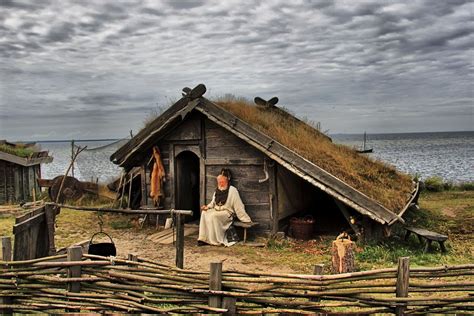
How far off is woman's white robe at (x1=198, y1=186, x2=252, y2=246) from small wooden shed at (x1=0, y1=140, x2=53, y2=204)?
9.56 meters

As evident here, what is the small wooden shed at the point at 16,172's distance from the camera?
714 inches

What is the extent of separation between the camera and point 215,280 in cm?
459

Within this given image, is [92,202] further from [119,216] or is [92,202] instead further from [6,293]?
[6,293]

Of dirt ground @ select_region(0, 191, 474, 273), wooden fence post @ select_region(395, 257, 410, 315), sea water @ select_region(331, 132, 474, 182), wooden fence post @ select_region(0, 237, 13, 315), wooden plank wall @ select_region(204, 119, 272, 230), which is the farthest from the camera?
sea water @ select_region(331, 132, 474, 182)

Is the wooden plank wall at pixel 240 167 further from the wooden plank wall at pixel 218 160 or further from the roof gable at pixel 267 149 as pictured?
the roof gable at pixel 267 149

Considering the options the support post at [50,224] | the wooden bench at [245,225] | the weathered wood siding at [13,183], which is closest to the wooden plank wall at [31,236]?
the support post at [50,224]

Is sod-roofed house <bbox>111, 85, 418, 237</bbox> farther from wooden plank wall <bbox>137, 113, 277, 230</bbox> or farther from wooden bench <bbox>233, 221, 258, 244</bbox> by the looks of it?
wooden bench <bbox>233, 221, 258, 244</bbox>

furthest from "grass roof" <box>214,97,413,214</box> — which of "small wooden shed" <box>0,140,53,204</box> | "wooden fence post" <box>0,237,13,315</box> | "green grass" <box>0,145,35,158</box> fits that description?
"green grass" <box>0,145,35,158</box>

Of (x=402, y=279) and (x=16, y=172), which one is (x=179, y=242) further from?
(x=16, y=172)

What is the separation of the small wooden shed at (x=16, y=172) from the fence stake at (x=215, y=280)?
49.1 feet

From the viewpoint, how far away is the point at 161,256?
9.90 metres

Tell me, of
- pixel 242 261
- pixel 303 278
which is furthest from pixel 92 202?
pixel 303 278

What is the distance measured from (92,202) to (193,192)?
4.95 metres

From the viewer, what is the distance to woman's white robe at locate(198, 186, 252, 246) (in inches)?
434
